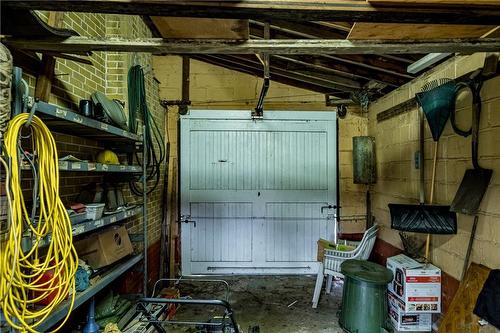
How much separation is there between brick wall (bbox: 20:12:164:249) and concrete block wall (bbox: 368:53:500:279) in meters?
3.03

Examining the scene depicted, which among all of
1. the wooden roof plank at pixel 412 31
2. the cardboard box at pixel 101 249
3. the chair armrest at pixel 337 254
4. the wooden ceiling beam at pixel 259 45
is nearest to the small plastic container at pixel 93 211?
the cardboard box at pixel 101 249

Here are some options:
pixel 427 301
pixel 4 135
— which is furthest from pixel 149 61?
pixel 427 301

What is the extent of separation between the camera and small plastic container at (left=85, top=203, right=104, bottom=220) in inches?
80.0

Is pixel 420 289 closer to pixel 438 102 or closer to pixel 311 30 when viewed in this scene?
pixel 438 102

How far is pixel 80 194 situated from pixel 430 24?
8.28 ft

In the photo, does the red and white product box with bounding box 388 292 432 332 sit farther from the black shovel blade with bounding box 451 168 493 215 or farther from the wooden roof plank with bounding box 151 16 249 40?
the wooden roof plank with bounding box 151 16 249 40

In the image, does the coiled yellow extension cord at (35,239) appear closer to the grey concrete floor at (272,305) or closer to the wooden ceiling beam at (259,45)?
the wooden ceiling beam at (259,45)

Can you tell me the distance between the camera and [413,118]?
10.8 feet

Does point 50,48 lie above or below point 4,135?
above

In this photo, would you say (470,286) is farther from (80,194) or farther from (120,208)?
(80,194)

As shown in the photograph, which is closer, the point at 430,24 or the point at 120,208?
the point at 430,24

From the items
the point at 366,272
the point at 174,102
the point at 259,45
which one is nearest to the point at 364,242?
the point at 366,272

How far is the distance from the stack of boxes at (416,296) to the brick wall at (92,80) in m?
2.69

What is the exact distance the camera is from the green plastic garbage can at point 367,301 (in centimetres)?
270
